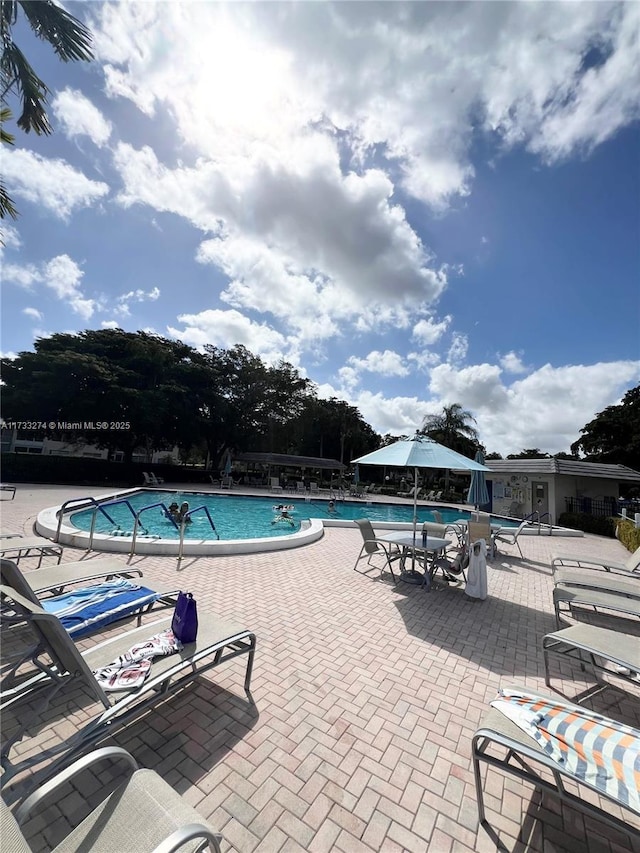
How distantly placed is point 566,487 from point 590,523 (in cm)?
224

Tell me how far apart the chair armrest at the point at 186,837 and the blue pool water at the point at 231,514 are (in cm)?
743

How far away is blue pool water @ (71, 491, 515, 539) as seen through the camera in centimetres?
1180

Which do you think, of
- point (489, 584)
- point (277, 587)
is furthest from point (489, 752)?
point (489, 584)

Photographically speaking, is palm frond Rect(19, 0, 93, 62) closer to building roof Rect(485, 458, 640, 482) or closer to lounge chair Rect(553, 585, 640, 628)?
lounge chair Rect(553, 585, 640, 628)

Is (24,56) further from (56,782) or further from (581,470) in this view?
(581,470)

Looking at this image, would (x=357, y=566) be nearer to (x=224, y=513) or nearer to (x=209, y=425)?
(x=224, y=513)

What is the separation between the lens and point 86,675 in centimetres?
206

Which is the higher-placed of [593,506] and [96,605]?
[593,506]

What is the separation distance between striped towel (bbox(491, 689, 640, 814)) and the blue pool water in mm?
7842

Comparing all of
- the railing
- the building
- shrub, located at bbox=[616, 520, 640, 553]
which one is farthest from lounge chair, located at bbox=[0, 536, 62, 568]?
the railing

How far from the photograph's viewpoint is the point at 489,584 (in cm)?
677

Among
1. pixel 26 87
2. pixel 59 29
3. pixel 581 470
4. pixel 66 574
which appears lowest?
pixel 66 574

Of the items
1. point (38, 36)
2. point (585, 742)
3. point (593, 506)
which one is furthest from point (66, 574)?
point (593, 506)

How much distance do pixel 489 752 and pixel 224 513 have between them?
15.2 meters
